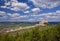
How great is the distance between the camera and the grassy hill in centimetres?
581

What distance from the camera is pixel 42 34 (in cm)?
602

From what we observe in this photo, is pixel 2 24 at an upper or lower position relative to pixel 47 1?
lower

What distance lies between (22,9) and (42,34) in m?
0.92

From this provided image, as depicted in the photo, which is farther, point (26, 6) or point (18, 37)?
point (26, 6)

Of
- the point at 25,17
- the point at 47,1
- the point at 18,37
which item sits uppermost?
the point at 47,1

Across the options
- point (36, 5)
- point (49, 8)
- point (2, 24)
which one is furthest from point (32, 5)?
point (2, 24)

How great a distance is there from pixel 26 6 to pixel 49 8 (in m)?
0.68

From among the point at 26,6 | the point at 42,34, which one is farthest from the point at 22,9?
the point at 42,34

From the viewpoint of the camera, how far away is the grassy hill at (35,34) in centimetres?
581

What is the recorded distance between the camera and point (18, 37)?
5848 mm

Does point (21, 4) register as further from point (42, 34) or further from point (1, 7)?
point (42, 34)

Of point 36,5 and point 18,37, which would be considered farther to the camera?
point 36,5

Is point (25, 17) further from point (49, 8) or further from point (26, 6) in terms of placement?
point (49, 8)

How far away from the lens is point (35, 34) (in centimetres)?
605
